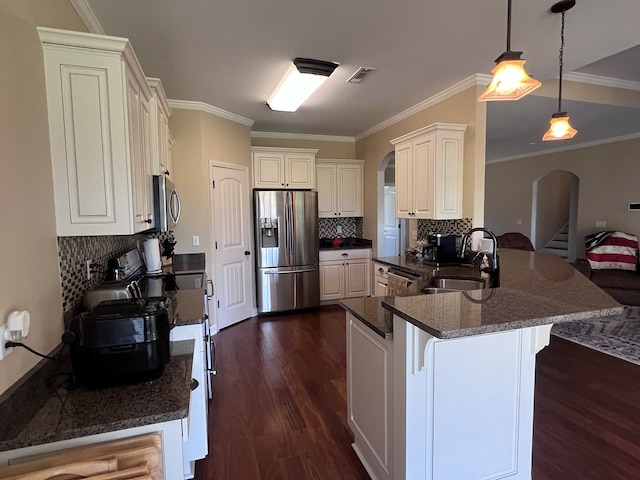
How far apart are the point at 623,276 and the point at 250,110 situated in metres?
5.55

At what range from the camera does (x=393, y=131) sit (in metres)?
4.62

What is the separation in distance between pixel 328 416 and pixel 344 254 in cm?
304

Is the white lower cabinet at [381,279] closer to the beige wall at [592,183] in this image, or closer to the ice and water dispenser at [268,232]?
the ice and water dispenser at [268,232]

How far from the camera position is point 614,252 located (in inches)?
203

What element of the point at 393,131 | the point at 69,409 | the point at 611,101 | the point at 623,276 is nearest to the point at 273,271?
the point at 393,131

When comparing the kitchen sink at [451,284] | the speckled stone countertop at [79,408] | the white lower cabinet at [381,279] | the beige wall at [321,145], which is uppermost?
the beige wall at [321,145]

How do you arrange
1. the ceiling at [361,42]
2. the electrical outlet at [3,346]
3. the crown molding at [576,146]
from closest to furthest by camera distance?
the electrical outlet at [3,346] < the ceiling at [361,42] < the crown molding at [576,146]

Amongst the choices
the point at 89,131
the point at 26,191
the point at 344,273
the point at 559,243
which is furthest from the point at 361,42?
the point at 559,243

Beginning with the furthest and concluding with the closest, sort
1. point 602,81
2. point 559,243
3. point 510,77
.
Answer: point 559,243 → point 602,81 → point 510,77

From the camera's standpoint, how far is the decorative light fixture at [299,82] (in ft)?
9.36

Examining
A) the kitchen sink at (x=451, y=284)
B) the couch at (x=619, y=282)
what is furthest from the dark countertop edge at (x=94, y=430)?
the couch at (x=619, y=282)

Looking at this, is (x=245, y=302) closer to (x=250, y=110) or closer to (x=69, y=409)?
(x=250, y=110)

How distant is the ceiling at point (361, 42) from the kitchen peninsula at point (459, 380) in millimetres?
1796

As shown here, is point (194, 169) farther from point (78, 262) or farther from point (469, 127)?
point (469, 127)
